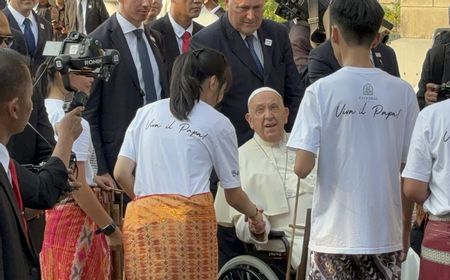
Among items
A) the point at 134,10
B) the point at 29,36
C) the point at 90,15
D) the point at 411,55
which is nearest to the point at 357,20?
the point at 134,10

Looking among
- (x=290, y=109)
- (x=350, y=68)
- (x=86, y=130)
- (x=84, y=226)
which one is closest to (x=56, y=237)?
(x=84, y=226)

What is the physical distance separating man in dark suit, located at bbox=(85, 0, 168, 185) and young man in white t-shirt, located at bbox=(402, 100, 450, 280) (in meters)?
2.56

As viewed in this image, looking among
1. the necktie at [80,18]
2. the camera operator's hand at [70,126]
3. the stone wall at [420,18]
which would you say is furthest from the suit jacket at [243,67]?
the stone wall at [420,18]

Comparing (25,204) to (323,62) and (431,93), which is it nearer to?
(323,62)

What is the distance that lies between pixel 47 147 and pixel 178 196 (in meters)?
0.71

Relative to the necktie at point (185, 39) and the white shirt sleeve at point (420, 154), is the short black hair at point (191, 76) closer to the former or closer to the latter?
the white shirt sleeve at point (420, 154)

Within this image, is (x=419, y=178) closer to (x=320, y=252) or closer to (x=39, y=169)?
(x=320, y=252)

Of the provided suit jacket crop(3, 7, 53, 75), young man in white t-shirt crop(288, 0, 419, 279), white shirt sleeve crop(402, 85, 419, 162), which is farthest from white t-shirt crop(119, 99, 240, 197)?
suit jacket crop(3, 7, 53, 75)

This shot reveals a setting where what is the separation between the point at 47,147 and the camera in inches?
194

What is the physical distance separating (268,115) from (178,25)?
5.77ft

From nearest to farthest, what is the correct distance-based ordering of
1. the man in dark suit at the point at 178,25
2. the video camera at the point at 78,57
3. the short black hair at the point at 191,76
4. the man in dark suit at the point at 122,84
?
1. the video camera at the point at 78,57
2. the short black hair at the point at 191,76
3. the man in dark suit at the point at 122,84
4. the man in dark suit at the point at 178,25

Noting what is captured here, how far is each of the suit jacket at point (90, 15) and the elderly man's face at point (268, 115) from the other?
565 cm

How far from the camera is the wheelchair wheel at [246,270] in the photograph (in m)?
6.47

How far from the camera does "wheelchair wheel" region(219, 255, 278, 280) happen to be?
21.2ft
